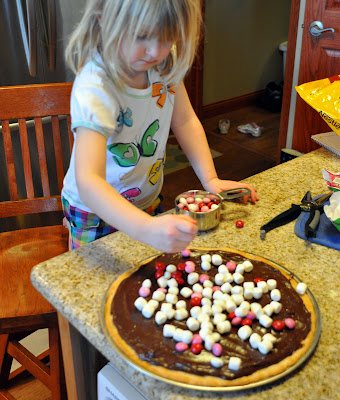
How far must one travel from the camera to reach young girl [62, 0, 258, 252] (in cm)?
78

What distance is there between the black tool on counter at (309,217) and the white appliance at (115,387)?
38cm

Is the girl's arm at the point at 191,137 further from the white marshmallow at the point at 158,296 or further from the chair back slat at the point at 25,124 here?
the white marshmallow at the point at 158,296

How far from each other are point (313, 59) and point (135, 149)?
1.18 meters

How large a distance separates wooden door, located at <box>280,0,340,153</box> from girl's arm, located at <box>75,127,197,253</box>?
1221 millimetres

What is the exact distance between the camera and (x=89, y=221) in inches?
44.5

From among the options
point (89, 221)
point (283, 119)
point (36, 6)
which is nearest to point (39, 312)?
point (89, 221)

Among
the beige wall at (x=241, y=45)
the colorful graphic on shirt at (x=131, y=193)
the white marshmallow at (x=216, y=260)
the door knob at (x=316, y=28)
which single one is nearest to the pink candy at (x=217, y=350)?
the white marshmallow at (x=216, y=260)

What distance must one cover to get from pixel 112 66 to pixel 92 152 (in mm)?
190

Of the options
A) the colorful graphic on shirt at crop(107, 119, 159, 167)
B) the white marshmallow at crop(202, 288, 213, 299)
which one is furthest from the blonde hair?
the white marshmallow at crop(202, 288, 213, 299)

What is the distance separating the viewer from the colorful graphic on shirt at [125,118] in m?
0.97

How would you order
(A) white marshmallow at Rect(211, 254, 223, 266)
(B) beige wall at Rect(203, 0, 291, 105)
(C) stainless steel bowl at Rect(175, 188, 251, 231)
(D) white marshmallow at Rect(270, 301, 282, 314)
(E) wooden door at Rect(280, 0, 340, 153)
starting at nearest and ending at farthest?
(D) white marshmallow at Rect(270, 301, 282, 314)
(A) white marshmallow at Rect(211, 254, 223, 266)
(C) stainless steel bowl at Rect(175, 188, 251, 231)
(E) wooden door at Rect(280, 0, 340, 153)
(B) beige wall at Rect(203, 0, 291, 105)

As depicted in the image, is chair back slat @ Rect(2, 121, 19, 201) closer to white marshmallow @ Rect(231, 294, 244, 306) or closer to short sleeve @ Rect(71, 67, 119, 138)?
short sleeve @ Rect(71, 67, 119, 138)

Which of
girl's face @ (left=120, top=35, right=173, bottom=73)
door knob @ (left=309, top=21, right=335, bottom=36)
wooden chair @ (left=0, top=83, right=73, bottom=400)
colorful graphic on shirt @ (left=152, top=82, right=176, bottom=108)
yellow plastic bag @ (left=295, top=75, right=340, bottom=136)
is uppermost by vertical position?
girl's face @ (left=120, top=35, right=173, bottom=73)

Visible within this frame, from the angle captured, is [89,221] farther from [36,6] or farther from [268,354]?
[36,6]
